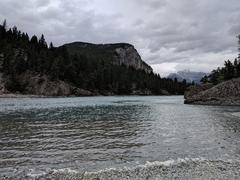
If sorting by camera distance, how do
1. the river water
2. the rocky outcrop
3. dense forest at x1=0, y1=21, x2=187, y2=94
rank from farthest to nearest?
dense forest at x1=0, y1=21, x2=187, y2=94, the rocky outcrop, the river water

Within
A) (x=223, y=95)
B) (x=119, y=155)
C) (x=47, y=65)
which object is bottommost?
(x=119, y=155)

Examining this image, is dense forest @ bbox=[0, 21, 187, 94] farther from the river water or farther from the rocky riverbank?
the river water

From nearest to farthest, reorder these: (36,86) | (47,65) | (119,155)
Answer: (119,155) < (36,86) < (47,65)

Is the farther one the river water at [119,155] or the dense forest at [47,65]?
the dense forest at [47,65]

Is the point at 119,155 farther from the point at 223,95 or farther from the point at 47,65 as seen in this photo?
the point at 47,65

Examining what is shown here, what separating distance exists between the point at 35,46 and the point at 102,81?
2051 inches

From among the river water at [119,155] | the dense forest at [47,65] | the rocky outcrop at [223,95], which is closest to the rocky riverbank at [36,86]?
the dense forest at [47,65]

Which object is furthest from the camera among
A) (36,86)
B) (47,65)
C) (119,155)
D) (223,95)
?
(47,65)

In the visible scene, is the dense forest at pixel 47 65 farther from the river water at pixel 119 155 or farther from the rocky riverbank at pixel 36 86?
the river water at pixel 119 155

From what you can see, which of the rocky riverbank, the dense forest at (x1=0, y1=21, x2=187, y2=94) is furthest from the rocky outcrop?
the dense forest at (x1=0, y1=21, x2=187, y2=94)

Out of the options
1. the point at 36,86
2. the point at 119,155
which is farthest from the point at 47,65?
the point at 119,155

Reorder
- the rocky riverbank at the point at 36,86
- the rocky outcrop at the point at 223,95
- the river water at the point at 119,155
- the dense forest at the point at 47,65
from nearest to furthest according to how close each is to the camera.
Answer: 1. the river water at the point at 119,155
2. the rocky outcrop at the point at 223,95
3. the rocky riverbank at the point at 36,86
4. the dense forest at the point at 47,65

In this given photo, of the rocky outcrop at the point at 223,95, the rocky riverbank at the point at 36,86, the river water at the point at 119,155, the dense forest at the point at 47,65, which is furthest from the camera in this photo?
the dense forest at the point at 47,65

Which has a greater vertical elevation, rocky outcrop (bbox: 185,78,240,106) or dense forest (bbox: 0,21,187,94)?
dense forest (bbox: 0,21,187,94)
